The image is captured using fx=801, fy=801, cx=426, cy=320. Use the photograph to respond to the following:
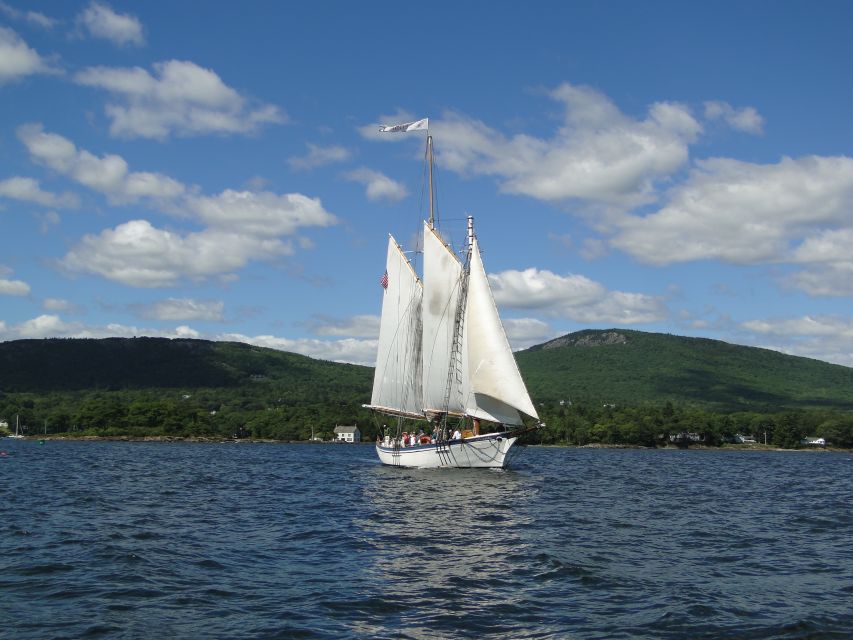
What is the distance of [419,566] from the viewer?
24.1 m

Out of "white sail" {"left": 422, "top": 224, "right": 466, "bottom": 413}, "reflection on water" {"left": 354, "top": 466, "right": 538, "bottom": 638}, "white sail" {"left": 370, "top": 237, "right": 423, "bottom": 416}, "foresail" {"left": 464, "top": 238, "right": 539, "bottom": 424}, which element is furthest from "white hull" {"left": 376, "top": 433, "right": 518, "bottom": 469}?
"reflection on water" {"left": 354, "top": 466, "right": 538, "bottom": 638}

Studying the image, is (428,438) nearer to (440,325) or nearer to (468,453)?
(468,453)

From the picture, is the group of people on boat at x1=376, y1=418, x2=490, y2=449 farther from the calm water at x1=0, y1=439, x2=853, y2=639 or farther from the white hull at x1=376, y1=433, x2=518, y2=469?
the calm water at x1=0, y1=439, x2=853, y2=639

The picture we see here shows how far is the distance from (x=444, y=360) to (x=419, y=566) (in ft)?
149

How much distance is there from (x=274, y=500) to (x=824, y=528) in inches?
1089

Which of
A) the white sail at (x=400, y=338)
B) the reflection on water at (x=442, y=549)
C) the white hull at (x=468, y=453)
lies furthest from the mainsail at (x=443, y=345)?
the reflection on water at (x=442, y=549)

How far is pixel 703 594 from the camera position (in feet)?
68.7

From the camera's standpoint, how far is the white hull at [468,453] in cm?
6719

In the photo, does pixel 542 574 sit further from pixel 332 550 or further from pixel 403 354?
pixel 403 354

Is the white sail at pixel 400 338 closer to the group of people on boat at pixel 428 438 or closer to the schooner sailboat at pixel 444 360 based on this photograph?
the schooner sailboat at pixel 444 360

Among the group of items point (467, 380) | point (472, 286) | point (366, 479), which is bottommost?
point (366, 479)

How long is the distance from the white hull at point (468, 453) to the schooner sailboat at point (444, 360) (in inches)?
3.3

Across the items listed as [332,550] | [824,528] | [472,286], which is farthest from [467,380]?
[332,550]

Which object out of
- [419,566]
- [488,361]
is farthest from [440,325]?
[419,566]
